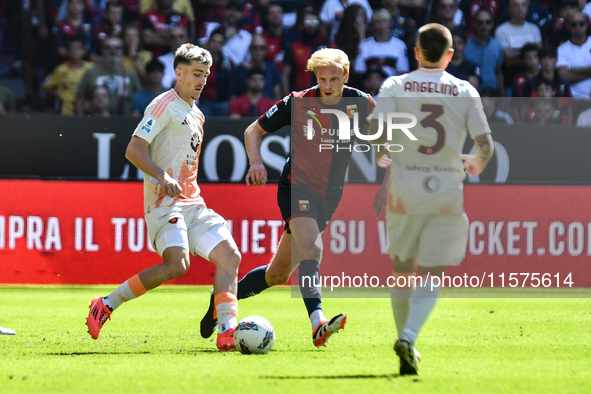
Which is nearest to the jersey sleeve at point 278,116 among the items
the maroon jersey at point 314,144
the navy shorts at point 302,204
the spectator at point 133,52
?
the maroon jersey at point 314,144

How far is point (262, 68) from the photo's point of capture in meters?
11.6

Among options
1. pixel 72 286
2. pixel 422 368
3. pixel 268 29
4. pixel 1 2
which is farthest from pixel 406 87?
pixel 1 2

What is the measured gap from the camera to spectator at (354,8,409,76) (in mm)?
11586

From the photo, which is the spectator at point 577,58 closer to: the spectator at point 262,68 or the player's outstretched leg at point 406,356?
the spectator at point 262,68

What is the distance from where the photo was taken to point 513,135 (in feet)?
34.4

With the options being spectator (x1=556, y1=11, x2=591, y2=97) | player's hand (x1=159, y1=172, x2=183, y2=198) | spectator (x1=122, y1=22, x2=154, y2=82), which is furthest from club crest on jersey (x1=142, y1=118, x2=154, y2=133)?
spectator (x1=556, y1=11, x2=591, y2=97)

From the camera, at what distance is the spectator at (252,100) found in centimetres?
1135

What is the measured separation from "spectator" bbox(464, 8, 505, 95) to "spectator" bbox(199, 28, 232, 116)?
11.3 feet

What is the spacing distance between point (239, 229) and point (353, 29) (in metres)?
3.76

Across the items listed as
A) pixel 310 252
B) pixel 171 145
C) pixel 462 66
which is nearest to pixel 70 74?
pixel 462 66

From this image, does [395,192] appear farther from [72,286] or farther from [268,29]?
[268,29]

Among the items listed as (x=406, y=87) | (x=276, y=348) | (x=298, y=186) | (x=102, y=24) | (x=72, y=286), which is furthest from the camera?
(x=102, y=24)

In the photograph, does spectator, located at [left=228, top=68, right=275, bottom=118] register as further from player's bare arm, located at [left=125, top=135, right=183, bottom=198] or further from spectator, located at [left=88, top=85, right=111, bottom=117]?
player's bare arm, located at [left=125, top=135, right=183, bottom=198]

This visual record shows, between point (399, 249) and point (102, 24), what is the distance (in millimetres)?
8924
